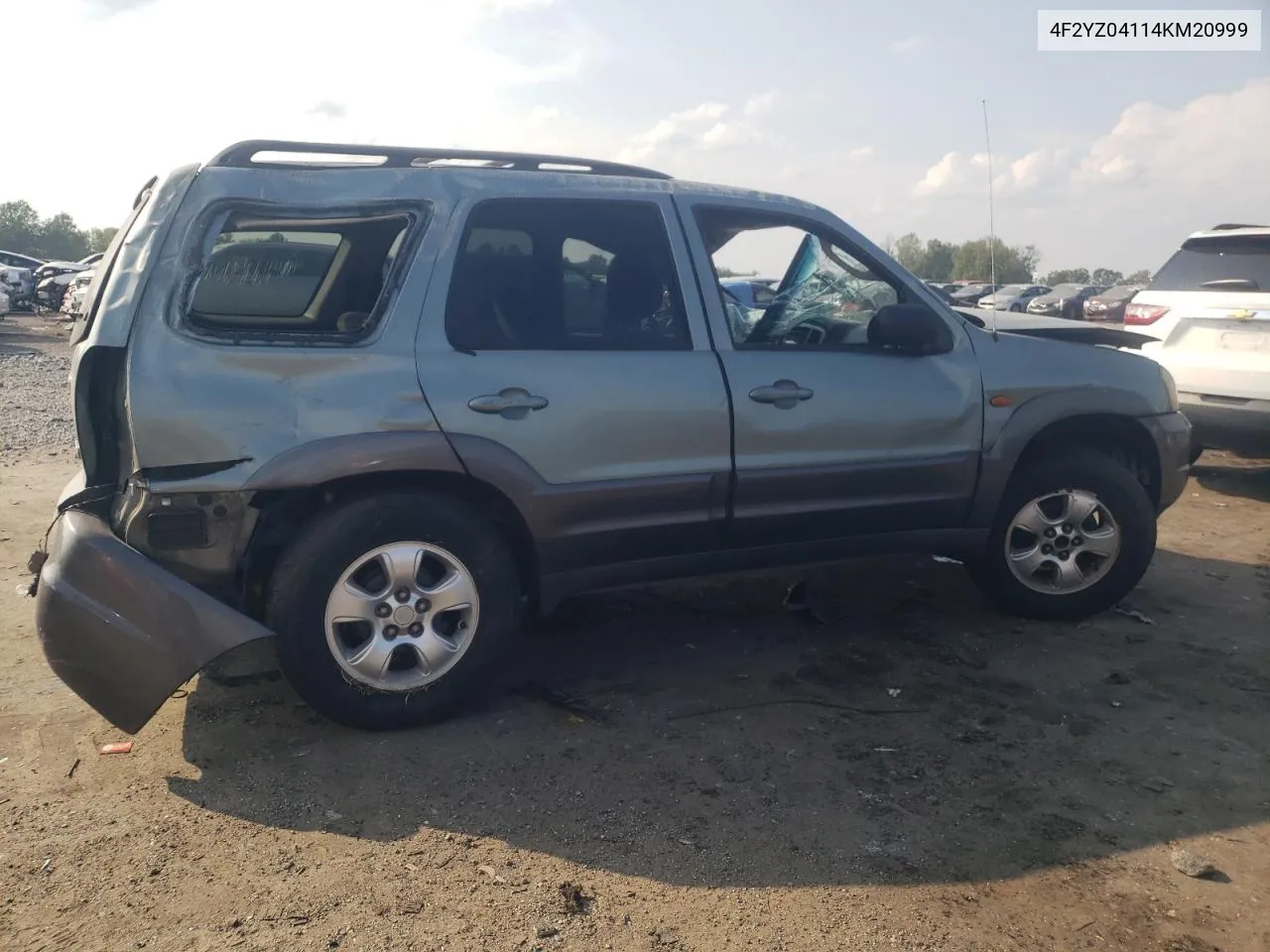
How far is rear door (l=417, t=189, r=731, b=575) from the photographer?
11.8 feet

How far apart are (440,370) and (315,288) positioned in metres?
0.71

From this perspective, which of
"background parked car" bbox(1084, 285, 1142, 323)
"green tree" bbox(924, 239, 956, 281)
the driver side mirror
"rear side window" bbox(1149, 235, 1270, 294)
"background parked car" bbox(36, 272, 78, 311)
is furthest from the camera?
"green tree" bbox(924, 239, 956, 281)

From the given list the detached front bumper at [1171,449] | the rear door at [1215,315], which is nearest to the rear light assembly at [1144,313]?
the rear door at [1215,315]

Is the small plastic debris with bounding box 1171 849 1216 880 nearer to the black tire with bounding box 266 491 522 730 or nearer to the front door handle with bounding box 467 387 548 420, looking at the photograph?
the black tire with bounding box 266 491 522 730

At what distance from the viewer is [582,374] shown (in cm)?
373

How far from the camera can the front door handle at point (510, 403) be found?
357 centimetres

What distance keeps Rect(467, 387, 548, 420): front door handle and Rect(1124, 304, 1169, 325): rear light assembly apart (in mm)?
5637

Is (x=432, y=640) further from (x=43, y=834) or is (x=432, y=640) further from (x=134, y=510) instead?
(x=43, y=834)

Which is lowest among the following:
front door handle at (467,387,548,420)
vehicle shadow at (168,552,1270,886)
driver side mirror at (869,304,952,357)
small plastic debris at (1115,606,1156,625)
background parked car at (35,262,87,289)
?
small plastic debris at (1115,606,1156,625)

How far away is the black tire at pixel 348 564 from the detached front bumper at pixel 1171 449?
3156mm

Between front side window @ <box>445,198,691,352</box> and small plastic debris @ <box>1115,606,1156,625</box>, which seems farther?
small plastic debris @ <box>1115,606,1156,625</box>

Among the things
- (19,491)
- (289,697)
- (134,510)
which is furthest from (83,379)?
(19,491)

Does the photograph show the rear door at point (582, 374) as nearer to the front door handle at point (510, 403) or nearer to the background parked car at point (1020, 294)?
the front door handle at point (510, 403)

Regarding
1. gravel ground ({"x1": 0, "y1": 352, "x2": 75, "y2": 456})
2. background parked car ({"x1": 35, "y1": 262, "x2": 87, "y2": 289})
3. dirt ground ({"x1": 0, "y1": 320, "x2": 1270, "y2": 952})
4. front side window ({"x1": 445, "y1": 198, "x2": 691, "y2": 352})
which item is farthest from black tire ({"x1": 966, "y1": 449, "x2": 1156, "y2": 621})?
background parked car ({"x1": 35, "y1": 262, "x2": 87, "y2": 289})
